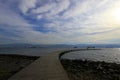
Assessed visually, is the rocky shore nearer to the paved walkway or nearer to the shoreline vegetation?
the paved walkway

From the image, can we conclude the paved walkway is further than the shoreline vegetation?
No

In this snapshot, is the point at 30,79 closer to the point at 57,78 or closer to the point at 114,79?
the point at 57,78

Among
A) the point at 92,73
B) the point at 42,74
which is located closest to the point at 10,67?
the point at 42,74

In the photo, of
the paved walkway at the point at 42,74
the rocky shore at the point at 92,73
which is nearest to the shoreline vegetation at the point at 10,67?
the paved walkway at the point at 42,74

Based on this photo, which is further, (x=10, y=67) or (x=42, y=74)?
(x=10, y=67)

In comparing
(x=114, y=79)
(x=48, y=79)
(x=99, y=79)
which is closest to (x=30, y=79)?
(x=48, y=79)

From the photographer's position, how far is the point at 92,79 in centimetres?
994

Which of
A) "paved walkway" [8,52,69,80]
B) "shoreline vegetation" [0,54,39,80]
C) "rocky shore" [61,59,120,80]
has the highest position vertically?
"paved walkway" [8,52,69,80]

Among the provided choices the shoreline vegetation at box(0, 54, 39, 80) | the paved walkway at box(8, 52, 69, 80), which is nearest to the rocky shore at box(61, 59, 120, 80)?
the paved walkway at box(8, 52, 69, 80)

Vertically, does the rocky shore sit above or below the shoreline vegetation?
below

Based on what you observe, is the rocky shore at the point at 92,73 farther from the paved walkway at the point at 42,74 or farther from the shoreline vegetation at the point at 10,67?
the shoreline vegetation at the point at 10,67

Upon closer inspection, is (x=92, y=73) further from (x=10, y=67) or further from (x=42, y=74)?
(x=10, y=67)

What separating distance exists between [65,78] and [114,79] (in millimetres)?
4059

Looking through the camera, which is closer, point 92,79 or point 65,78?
point 65,78
